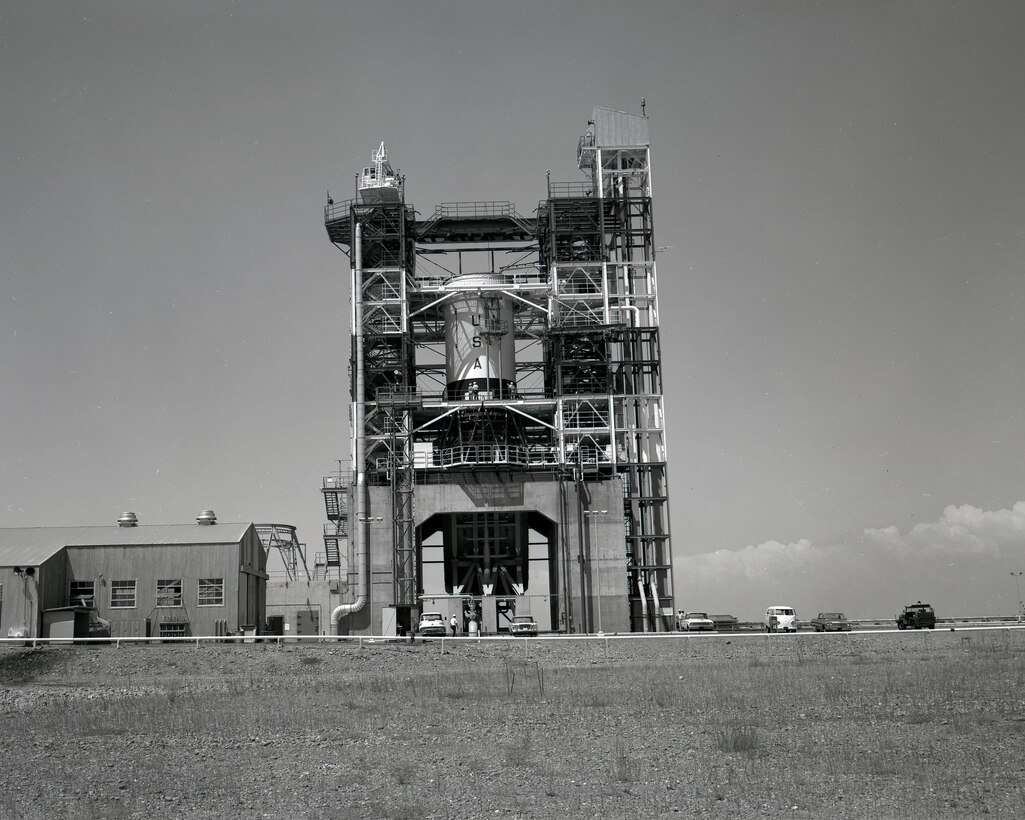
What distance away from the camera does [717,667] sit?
125ft

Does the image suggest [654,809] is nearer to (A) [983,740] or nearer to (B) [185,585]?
(A) [983,740]

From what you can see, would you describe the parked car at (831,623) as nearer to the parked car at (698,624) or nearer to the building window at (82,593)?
the parked car at (698,624)

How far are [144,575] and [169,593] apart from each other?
1.58 metres

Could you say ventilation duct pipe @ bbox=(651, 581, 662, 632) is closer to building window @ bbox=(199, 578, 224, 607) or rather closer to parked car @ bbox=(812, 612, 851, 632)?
parked car @ bbox=(812, 612, 851, 632)

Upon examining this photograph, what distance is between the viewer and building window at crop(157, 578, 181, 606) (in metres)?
62.7

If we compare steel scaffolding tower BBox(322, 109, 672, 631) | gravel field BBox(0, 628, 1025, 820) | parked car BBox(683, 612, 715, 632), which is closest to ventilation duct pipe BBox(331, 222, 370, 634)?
steel scaffolding tower BBox(322, 109, 672, 631)

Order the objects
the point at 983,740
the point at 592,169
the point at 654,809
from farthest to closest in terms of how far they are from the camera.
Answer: the point at 592,169, the point at 983,740, the point at 654,809

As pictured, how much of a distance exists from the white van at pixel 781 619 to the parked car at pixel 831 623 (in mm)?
1434

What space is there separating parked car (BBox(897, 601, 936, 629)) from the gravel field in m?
23.9

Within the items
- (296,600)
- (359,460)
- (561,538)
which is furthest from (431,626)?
(296,600)

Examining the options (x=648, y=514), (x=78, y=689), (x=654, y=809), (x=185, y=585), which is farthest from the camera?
(x=648, y=514)

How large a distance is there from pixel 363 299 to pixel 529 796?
2242 inches

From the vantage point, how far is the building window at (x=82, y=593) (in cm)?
6238

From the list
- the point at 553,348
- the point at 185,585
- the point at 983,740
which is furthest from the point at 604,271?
the point at 983,740
